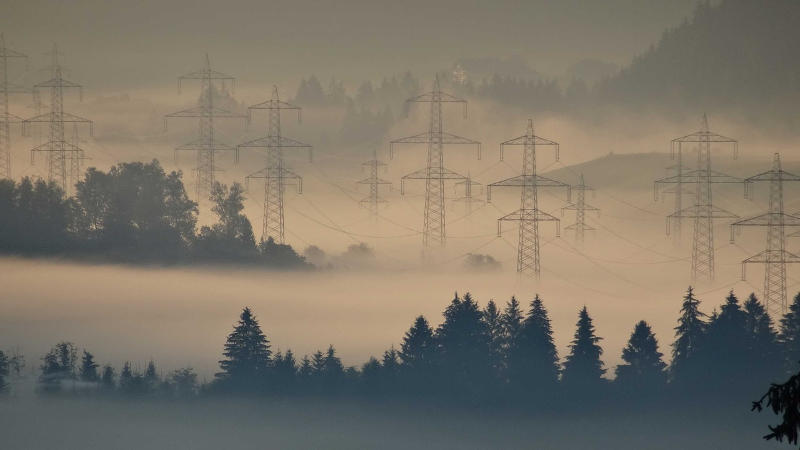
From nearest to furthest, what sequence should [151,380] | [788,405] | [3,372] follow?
[788,405] → [151,380] → [3,372]

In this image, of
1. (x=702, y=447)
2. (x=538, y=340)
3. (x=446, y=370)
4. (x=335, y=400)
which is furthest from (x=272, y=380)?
(x=702, y=447)

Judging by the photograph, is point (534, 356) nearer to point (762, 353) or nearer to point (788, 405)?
point (762, 353)

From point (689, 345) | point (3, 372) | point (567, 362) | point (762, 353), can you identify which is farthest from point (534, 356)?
point (3, 372)

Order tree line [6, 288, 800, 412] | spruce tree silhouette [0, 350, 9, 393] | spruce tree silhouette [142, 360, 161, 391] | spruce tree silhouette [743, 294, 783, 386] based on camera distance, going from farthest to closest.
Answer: spruce tree silhouette [0, 350, 9, 393] < spruce tree silhouette [142, 360, 161, 391] < spruce tree silhouette [743, 294, 783, 386] < tree line [6, 288, 800, 412]

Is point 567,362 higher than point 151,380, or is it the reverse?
point 567,362

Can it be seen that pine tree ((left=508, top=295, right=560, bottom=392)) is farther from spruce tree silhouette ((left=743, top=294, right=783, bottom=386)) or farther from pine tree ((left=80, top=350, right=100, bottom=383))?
pine tree ((left=80, top=350, right=100, bottom=383))

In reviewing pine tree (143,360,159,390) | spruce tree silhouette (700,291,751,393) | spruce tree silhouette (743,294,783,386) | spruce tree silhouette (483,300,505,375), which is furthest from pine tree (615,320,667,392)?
pine tree (143,360,159,390)

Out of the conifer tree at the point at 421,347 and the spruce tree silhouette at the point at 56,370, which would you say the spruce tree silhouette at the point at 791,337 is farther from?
the spruce tree silhouette at the point at 56,370
